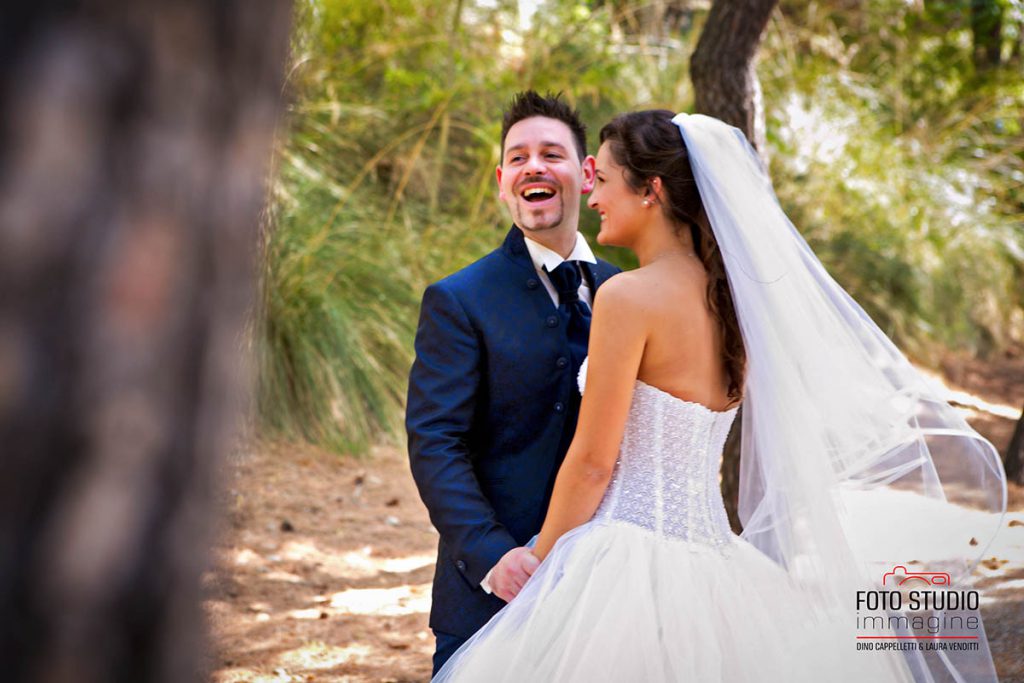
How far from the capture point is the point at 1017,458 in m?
6.18

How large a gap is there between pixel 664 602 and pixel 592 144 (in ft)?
20.3

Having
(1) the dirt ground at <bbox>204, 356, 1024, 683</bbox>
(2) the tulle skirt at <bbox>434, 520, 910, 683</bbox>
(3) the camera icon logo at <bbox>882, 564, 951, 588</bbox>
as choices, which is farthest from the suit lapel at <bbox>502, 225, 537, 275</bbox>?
(3) the camera icon logo at <bbox>882, 564, 951, 588</bbox>

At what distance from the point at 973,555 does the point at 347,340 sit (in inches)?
188

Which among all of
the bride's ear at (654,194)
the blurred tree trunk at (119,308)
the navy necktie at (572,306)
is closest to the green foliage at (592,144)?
the navy necktie at (572,306)

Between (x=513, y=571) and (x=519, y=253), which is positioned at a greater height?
(x=519, y=253)

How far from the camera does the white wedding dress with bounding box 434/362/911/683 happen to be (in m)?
2.39

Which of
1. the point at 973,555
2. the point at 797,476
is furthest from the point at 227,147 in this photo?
the point at 973,555

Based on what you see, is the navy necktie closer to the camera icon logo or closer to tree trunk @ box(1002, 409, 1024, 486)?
the camera icon logo

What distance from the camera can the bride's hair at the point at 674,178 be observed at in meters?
2.66

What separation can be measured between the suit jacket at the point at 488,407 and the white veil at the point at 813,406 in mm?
528

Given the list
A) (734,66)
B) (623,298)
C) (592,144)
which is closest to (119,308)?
(623,298)

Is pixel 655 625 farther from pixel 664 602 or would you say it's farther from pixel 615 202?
pixel 615 202

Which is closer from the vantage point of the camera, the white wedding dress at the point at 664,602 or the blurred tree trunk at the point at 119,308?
the blurred tree trunk at the point at 119,308

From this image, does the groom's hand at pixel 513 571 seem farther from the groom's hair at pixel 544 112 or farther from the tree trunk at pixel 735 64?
the tree trunk at pixel 735 64
